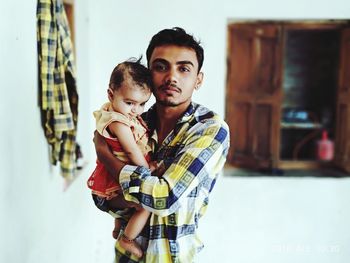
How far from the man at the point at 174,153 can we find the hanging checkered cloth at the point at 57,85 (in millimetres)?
527

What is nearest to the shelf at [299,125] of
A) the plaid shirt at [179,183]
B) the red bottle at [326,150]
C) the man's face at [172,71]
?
the red bottle at [326,150]

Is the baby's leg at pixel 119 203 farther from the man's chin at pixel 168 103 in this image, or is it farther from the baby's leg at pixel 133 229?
the man's chin at pixel 168 103

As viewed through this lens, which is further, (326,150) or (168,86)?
(326,150)

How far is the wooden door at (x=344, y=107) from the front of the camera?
252 centimetres

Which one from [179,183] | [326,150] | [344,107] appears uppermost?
[179,183]

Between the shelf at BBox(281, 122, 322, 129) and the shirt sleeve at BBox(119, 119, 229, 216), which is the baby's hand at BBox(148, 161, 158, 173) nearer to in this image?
the shirt sleeve at BBox(119, 119, 229, 216)

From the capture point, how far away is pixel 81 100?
57.0 inches

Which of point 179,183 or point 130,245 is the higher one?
point 179,183

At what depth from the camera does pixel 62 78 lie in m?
1.21

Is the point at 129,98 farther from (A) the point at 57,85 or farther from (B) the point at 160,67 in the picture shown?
(A) the point at 57,85

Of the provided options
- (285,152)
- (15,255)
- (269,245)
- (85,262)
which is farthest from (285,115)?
(15,255)

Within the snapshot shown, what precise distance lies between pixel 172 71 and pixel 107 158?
0.17 meters

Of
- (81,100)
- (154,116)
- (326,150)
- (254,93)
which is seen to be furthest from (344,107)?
(154,116)

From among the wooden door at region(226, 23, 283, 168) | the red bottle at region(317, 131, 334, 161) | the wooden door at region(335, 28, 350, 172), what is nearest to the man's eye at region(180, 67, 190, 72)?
the wooden door at region(226, 23, 283, 168)
